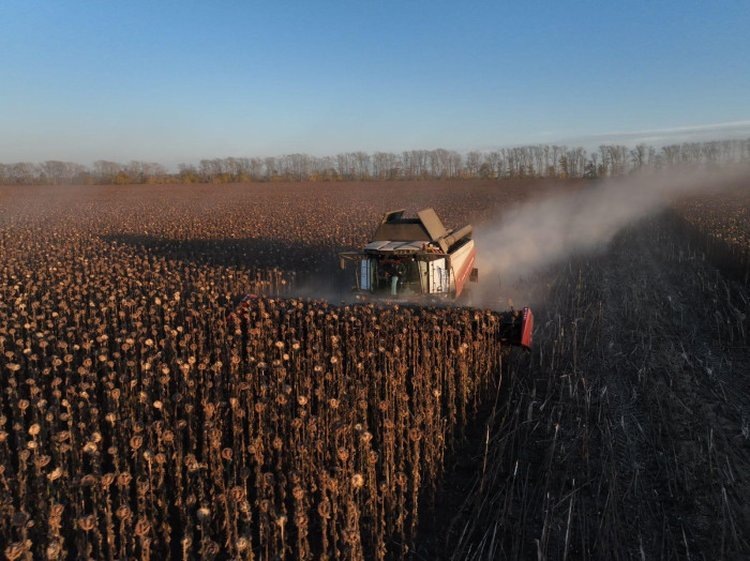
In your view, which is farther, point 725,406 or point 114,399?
point 725,406

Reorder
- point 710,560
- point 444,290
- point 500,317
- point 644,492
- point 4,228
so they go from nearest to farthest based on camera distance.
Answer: point 710,560 < point 644,492 < point 500,317 < point 444,290 < point 4,228

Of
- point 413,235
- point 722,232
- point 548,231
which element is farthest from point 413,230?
point 548,231

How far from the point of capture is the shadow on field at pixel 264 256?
16578 mm

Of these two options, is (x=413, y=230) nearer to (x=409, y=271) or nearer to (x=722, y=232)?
(x=409, y=271)

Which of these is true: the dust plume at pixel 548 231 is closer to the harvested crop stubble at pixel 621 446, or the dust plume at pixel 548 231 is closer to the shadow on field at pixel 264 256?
the harvested crop stubble at pixel 621 446

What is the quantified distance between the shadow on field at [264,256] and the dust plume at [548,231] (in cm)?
503

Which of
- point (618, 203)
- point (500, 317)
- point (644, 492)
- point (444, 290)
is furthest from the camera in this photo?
point (618, 203)

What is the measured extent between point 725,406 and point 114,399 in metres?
8.07

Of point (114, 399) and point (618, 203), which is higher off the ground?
point (618, 203)

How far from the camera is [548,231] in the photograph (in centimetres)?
2509

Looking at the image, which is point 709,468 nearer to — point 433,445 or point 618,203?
point 433,445

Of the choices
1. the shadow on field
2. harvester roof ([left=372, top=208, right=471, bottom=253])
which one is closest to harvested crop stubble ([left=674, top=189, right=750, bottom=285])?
harvester roof ([left=372, top=208, right=471, bottom=253])

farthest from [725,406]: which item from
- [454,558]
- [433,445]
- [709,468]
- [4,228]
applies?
[4,228]

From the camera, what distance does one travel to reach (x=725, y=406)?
7.11 m
